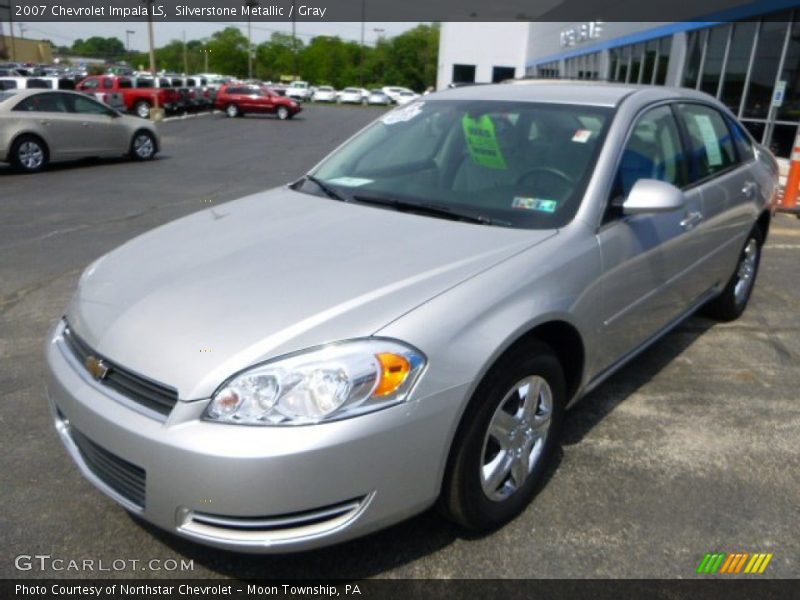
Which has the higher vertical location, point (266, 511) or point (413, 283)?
point (413, 283)

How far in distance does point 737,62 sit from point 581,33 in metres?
17.8

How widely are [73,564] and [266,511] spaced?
911 mm

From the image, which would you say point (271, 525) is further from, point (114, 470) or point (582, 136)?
point (582, 136)

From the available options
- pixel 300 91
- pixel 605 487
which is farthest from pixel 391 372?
pixel 300 91

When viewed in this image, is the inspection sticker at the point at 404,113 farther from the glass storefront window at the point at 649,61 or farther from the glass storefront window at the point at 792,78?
the glass storefront window at the point at 649,61

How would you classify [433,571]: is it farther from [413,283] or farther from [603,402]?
[603,402]

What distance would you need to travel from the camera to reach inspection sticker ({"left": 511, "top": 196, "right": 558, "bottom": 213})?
9.73 ft

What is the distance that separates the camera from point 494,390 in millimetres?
2367

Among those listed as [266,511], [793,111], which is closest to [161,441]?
[266,511]

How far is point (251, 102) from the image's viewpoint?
105ft

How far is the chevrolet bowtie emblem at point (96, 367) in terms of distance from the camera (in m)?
2.29

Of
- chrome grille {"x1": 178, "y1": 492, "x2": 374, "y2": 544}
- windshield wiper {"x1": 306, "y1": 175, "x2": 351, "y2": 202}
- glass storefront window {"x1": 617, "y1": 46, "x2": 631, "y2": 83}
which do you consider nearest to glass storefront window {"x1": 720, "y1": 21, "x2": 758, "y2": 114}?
glass storefront window {"x1": 617, "y1": 46, "x2": 631, "y2": 83}

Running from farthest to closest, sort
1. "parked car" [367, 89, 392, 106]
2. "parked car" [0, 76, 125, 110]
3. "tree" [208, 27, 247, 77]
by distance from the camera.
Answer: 1. "parked car" [367, 89, 392, 106]
2. "tree" [208, 27, 247, 77]
3. "parked car" [0, 76, 125, 110]
